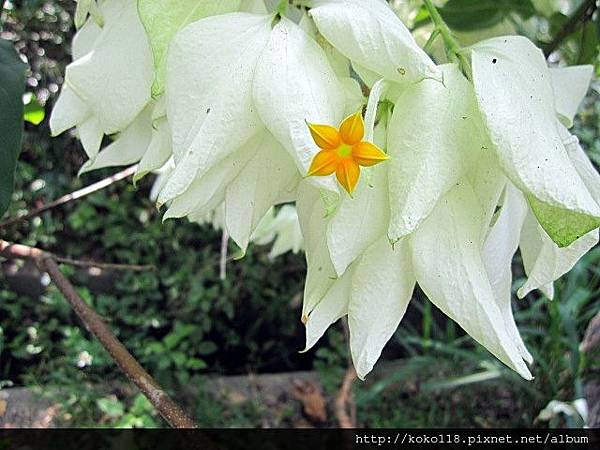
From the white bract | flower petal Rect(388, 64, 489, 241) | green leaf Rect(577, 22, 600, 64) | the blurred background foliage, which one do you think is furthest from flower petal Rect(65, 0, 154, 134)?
the blurred background foliage

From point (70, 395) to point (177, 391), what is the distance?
0.27m

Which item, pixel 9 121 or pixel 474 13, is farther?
pixel 474 13

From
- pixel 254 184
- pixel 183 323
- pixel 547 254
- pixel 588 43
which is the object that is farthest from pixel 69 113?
pixel 183 323

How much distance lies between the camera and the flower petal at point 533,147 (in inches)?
8.9

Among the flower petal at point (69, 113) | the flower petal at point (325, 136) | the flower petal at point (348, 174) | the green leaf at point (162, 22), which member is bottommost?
the flower petal at point (69, 113)

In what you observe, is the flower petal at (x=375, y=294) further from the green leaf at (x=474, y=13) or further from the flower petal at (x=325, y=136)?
the green leaf at (x=474, y=13)

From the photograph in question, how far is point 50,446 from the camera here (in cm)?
152

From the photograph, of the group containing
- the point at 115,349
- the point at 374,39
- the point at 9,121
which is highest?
the point at 374,39

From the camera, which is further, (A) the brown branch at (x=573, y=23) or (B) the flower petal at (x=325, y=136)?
(A) the brown branch at (x=573, y=23)

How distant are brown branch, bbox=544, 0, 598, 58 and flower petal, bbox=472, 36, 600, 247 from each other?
0.32 m

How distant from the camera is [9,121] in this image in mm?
339

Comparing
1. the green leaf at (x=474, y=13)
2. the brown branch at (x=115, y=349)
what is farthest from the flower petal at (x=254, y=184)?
the green leaf at (x=474, y=13)

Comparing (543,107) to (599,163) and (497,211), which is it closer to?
(497,211)

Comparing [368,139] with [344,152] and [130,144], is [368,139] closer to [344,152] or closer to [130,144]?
[344,152]
